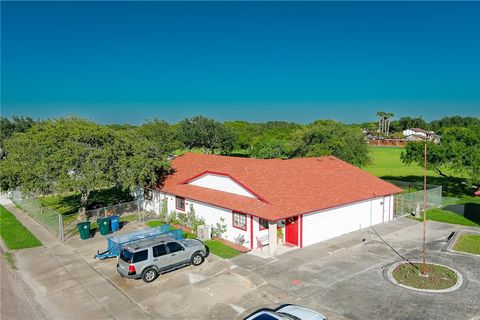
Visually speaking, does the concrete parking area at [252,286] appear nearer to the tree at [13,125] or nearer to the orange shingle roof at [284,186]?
the orange shingle roof at [284,186]

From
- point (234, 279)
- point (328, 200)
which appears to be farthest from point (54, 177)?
point (328, 200)

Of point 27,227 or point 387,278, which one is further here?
point 27,227

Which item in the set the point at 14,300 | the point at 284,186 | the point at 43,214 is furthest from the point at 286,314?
the point at 43,214

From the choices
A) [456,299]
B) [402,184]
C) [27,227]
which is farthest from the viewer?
[402,184]

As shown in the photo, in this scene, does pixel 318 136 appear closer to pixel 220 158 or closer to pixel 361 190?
pixel 220 158

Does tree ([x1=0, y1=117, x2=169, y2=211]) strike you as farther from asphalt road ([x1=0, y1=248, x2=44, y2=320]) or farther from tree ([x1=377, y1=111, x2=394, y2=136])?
tree ([x1=377, y1=111, x2=394, y2=136])

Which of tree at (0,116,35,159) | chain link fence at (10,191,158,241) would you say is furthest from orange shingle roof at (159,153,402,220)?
tree at (0,116,35,159)

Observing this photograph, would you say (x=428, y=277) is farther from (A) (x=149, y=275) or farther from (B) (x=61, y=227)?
(B) (x=61, y=227)

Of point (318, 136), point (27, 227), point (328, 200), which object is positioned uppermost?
point (318, 136)
